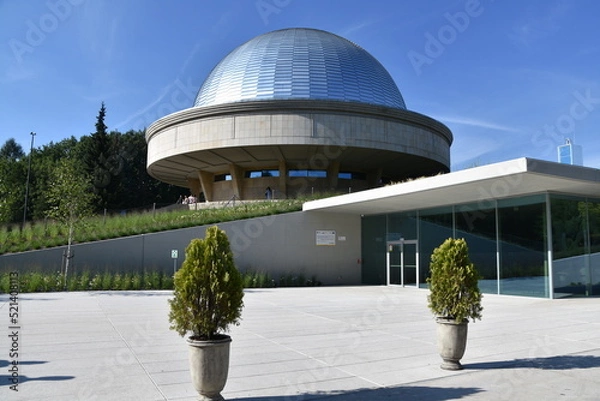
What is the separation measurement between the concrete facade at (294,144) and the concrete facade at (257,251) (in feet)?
20.0

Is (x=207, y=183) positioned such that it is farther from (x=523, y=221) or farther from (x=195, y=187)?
(x=523, y=221)

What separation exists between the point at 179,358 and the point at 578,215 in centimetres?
1681

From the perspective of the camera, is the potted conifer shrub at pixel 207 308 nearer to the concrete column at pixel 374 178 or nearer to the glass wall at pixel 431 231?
the glass wall at pixel 431 231

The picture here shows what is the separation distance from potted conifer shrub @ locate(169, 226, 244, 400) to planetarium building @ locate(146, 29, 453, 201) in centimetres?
2655

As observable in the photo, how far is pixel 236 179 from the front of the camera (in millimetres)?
38250

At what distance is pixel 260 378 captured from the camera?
6598mm

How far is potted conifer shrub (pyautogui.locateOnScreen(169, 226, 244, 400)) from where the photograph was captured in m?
5.34

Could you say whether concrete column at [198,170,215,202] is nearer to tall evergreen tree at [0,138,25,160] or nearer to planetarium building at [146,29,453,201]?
planetarium building at [146,29,453,201]

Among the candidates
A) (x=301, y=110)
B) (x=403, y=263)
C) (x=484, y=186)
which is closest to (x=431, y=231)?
(x=403, y=263)

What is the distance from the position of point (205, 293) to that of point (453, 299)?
3.78 metres

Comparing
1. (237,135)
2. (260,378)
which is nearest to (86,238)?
(237,135)

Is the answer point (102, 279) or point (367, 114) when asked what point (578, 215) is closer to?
point (367, 114)

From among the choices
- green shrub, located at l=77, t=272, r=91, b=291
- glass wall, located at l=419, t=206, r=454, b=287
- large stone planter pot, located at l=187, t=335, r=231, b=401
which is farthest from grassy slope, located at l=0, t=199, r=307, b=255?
large stone planter pot, located at l=187, t=335, r=231, b=401

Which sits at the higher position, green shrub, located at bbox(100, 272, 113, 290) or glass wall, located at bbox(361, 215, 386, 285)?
glass wall, located at bbox(361, 215, 386, 285)
